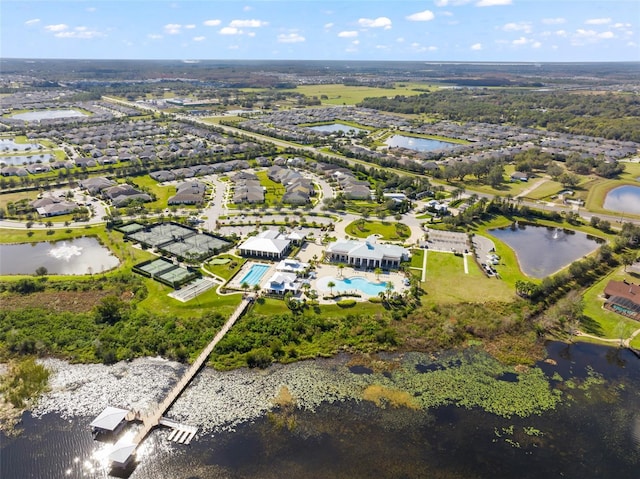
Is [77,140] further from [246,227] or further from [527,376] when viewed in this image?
[527,376]

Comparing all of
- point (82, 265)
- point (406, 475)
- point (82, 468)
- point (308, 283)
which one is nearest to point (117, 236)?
point (82, 265)

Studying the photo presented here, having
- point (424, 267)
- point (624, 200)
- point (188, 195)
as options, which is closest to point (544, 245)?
point (424, 267)

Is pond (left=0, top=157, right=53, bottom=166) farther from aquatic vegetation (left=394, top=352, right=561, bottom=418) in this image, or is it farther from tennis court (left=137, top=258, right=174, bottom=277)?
aquatic vegetation (left=394, top=352, right=561, bottom=418)

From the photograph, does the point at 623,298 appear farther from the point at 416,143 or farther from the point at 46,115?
the point at 46,115

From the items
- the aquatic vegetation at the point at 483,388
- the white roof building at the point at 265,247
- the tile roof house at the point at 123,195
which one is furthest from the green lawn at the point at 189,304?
the tile roof house at the point at 123,195

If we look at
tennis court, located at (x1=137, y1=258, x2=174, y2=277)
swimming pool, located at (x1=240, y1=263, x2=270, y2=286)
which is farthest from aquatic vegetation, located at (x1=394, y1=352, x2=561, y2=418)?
tennis court, located at (x1=137, y1=258, x2=174, y2=277)

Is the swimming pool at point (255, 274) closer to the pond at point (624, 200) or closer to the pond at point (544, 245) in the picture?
the pond at point (544, 245)
